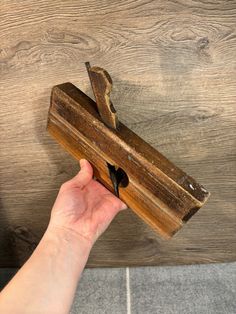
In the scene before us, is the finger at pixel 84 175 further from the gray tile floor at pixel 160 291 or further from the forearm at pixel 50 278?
the gray tile floor at pixel 160 291

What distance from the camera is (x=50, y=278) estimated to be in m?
0.73

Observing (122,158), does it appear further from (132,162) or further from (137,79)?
(137,79)

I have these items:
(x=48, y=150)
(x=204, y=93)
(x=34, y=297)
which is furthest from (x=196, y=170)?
(x=34, y=297)

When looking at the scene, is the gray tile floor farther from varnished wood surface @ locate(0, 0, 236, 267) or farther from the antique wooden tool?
the antique wooden tool

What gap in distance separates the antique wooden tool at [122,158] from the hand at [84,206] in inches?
2.8

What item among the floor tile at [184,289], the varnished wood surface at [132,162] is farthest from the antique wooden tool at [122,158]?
the floor tile at [184,289]

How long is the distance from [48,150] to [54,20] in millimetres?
356

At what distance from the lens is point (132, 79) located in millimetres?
827

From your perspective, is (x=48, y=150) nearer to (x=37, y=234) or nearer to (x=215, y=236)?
(x=37, y=234)

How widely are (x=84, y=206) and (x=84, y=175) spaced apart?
83 mm

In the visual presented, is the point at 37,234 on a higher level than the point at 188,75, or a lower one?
lower

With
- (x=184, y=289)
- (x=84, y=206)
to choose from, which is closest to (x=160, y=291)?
(x=184, y=289)

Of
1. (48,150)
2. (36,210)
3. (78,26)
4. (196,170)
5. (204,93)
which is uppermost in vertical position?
(78,26)

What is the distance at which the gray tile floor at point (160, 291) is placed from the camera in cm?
104
